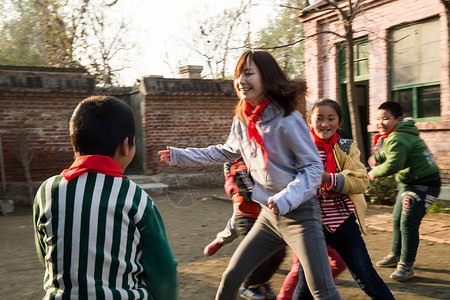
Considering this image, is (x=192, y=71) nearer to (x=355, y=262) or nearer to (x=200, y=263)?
(x=200, y=263)

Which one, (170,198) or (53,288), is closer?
(53,288)

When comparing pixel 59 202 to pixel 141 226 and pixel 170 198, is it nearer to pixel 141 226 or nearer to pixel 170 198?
pixel 141 226

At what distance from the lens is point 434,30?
8.70 m

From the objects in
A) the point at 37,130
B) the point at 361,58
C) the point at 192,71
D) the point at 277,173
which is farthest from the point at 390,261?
the point at 192,71

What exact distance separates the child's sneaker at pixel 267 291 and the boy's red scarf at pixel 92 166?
2.58 meters

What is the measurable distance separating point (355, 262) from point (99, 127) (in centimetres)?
197

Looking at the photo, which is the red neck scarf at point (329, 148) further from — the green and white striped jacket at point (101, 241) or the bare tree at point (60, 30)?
the bare tree at point (60, 30)

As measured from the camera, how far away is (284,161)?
96.7 inches

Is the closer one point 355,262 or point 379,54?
point 355,262

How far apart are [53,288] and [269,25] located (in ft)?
71.2

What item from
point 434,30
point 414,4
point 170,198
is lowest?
point 170,198

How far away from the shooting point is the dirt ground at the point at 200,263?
12.8 feet

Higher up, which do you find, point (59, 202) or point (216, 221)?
point (59, 202)

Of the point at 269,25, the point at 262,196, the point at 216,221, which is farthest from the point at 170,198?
the point at 269,25
